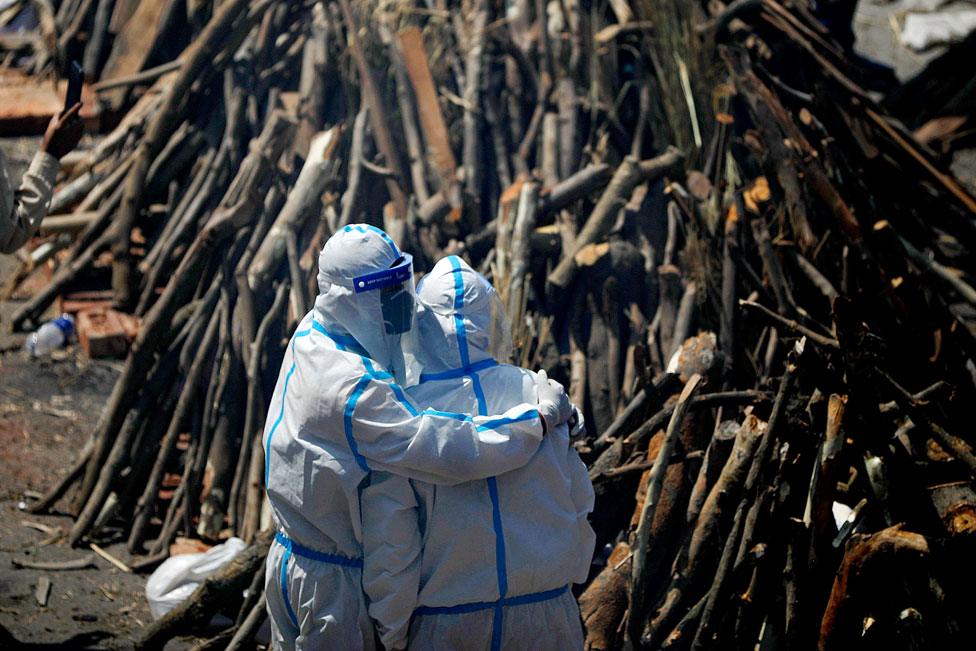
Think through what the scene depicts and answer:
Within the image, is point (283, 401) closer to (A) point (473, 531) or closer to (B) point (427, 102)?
(A) point (473, 531)

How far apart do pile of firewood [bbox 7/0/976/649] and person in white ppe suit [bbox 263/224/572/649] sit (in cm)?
123

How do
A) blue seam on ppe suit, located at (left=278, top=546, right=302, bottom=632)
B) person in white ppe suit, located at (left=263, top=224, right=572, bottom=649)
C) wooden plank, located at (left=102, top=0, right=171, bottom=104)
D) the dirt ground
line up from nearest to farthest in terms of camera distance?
person in white ppe suit, located at (left=263, top=224, right=572, bottom=649) < blue seam on ppe suit, located at (left=278, top=546, right=302, bottom=632) < the dirt ground < wooden plank, located at (left=102, top=0, right=171, bottom=104)

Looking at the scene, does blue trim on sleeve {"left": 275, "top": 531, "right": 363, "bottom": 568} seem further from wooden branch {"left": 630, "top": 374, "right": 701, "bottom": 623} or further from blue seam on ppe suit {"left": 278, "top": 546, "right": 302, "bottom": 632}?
wooden branch {"left": 630, "top": 374, "right": 701, "bottom": 623}

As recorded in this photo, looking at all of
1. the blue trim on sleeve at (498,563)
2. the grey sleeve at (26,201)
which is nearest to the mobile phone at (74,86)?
the grey sleeve at (26,201)

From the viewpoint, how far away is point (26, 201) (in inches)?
189

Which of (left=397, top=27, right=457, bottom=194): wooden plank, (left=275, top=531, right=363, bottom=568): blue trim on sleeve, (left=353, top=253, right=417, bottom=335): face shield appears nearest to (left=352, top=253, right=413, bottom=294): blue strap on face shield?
(left=353, top=253, right=417, bottom=335): face shield

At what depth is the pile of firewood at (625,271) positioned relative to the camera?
418 cm

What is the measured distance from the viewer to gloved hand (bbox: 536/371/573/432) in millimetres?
3443

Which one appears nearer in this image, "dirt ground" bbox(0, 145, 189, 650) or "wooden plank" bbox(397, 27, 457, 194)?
"dirt ground" bbox(0, 145, 189, 650)

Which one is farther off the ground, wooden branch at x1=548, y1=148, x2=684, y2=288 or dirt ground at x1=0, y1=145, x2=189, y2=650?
wooden branch at x1=548, y1=148, x2=684, y2=288

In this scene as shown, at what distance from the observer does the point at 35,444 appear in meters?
6.75

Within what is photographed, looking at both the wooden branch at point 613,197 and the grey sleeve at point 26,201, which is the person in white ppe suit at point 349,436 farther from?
the wooden branch at point 613,197

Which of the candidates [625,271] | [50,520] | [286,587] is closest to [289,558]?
[286,587]

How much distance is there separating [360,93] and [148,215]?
211 centimetres
